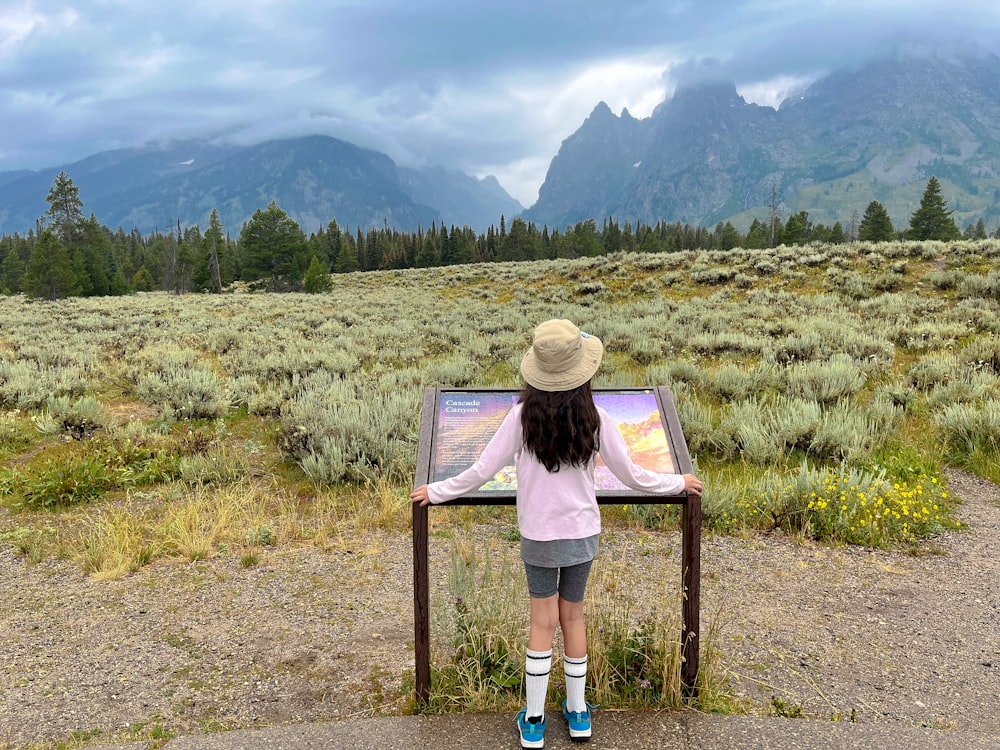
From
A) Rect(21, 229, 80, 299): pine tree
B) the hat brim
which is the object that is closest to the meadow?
the hat brim

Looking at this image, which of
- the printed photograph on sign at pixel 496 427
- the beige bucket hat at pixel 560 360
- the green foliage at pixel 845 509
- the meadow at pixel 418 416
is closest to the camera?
the beige bucket hat at pixel 560 360

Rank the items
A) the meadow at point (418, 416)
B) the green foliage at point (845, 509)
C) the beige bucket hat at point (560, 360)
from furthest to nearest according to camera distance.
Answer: the meadow at point (418, 416), the green foliage at point (845, 509), the beige bucket hat at point (560, 360)

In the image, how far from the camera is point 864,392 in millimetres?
9484

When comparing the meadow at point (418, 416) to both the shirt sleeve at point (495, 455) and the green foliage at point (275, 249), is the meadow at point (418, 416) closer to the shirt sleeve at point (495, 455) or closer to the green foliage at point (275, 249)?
the shirt sleeve at point (495, 455)

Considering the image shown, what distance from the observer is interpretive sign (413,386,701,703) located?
3199 mm

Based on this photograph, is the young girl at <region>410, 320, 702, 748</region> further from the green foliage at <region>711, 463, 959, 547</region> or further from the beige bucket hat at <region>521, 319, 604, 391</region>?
the green foliage at <region>711, 463, 959, 547</region>

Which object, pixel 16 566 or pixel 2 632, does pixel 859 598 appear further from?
pixel 16 566

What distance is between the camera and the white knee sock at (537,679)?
9.50 ft

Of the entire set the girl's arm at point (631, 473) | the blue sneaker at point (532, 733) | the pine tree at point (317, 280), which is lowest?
the blue sneaker at point (532, 733)

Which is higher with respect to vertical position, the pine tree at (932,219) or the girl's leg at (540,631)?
the pine tree at (932,219)

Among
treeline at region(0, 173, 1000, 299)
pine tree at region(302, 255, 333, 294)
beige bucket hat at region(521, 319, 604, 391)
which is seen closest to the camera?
beige bucket hat at region(521, 319, 604, 391)

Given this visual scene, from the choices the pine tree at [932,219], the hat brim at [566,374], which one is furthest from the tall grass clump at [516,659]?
the pine tree at [932,219]

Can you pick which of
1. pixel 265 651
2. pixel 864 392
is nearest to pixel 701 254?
pixel 864 392

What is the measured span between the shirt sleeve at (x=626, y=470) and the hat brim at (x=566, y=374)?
0.91 ft
